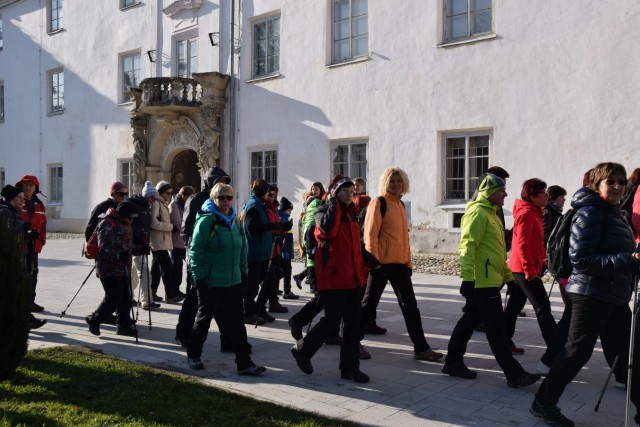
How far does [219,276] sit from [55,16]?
23910mm

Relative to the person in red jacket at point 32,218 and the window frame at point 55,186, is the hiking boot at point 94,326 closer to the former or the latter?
the person in red jacket at point 32,218

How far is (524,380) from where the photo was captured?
18.3 ft

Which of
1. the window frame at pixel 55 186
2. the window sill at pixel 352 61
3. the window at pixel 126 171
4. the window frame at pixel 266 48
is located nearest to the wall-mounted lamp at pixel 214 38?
the window frame at pixel 266 48

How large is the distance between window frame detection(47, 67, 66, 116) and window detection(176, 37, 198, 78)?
22.4 feet

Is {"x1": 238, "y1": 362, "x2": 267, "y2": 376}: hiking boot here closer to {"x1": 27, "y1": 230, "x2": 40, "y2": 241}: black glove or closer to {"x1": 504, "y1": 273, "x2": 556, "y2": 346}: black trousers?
{"x1": 504, "y1": 273, "x2": 556, "y2": 346}: black trousers

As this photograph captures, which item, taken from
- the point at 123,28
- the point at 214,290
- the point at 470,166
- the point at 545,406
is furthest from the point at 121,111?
the point at 545,406

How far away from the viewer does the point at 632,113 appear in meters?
12.6

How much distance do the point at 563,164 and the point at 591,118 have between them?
3.42 feet

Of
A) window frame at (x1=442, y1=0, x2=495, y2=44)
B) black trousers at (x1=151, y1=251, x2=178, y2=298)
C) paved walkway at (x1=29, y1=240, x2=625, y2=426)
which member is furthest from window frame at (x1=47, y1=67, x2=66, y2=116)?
paved walkway at (x1=29, y1=240, x2=625, y2=426)

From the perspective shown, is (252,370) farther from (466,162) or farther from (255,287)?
(466,162)

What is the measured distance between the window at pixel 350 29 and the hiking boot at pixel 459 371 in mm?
12043

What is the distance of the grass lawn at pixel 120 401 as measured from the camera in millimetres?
4695

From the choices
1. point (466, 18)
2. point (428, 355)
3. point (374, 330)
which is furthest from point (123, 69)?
point (428, 355)

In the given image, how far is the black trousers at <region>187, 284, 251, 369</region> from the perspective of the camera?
19.7 ft
